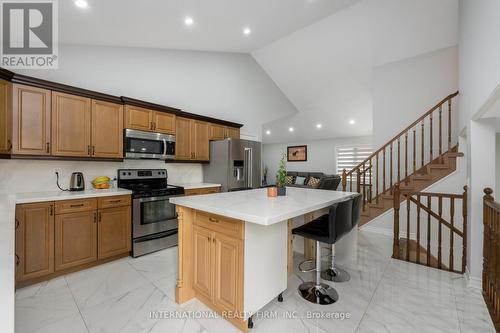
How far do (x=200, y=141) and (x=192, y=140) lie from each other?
7.1 inches

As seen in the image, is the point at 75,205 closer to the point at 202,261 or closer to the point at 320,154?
the point at 202,261

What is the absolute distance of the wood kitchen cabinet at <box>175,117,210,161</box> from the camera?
3.95 metres

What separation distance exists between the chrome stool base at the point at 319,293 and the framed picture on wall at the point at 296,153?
7144 millimetres

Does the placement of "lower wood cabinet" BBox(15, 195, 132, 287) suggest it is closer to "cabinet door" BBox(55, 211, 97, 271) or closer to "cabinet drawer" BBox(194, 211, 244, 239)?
"cabinet door" BBox(55, 211, 97, 271)

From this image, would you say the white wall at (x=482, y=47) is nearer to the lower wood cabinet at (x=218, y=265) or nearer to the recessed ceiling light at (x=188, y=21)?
the lower wood cabinet at (x=218, y=265)

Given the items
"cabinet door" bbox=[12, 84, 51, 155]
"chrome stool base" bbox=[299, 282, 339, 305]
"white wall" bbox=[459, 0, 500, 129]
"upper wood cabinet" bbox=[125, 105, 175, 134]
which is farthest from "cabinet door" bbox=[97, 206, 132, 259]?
"white wall" bbox=[459, 0, 500, 129]

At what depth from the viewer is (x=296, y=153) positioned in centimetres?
934

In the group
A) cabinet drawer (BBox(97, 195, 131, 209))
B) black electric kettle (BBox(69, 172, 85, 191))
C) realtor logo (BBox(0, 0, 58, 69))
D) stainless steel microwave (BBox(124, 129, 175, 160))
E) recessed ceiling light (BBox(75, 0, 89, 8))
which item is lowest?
cabinet drawer (BBox(97, 195, 131, 209))

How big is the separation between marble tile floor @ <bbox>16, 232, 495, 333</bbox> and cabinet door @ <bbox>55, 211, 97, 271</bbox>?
165 mm

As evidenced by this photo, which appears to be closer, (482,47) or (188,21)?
(482,47)

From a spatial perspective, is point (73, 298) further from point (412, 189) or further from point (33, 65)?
point (412, 189)

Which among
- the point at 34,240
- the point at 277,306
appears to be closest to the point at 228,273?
the point at 277,306

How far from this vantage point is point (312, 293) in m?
2.14

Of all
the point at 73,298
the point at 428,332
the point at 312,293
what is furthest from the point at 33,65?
the point at 428,332
